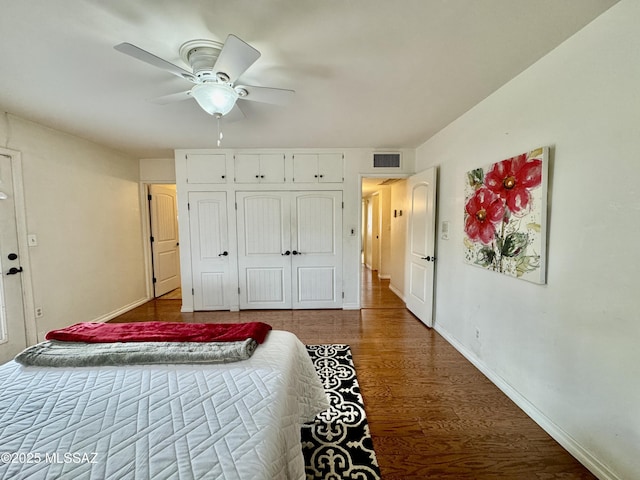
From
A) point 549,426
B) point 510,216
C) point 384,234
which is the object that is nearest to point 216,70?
point 510,216

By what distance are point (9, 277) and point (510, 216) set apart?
177 inches

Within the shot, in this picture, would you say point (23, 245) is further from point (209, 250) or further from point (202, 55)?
point (202, 55)

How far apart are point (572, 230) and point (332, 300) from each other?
2881mm

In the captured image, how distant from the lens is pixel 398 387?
2055 mm

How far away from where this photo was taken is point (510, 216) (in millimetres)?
1886

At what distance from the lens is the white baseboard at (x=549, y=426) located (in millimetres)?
1334

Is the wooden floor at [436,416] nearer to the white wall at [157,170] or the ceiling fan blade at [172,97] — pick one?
the ceiling fan blade at [172,97]

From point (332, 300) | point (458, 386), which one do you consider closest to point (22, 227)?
point (332, 300)

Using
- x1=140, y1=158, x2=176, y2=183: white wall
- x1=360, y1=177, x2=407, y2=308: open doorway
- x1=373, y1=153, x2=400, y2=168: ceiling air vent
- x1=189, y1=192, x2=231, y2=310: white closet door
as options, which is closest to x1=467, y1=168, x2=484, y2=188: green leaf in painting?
x1=373, y1=153, x2=400, y2=168: ceiling air vent

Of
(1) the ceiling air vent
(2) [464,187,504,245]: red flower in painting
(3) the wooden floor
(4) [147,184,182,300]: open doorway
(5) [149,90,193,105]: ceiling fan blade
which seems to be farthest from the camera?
(4) [147,184,182,300]: open doorway

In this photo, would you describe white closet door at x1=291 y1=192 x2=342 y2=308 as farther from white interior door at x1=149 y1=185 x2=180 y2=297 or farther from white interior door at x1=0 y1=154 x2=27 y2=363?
white interior door at x1=0 y1=154 x2=27 y2=363

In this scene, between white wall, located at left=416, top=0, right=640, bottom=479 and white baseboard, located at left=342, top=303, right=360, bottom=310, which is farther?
white baseboard, located at left=342, top=303, right=360, bottom=310

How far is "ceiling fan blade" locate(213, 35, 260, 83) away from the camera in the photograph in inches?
47.1

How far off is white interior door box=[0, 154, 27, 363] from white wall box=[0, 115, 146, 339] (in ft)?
0.38
